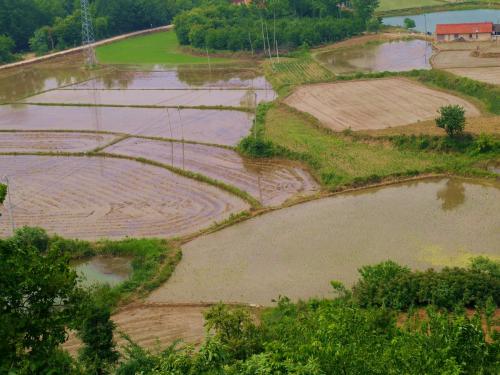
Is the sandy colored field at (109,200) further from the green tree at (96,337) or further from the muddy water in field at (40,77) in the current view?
the muddy water in field at (40,77)

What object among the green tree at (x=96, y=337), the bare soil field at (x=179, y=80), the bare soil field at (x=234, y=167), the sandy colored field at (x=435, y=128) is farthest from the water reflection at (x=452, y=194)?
the bare soil field at (x=179, y=80)

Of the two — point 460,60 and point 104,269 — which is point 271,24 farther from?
point 104,269

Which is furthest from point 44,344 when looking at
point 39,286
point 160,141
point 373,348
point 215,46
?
point 215,46

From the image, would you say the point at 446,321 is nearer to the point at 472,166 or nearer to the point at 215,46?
the point at 472,166

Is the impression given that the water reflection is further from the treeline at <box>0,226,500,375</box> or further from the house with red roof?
the house with red roof

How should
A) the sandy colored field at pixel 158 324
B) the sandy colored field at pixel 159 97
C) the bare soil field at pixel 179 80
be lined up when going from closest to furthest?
the sandy colored field at pixel 158 324
the sandy colored field at pixel 159 97
the bare soil field at pixel 179 80

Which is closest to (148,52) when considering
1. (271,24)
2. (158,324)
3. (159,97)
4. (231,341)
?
(271,24)
